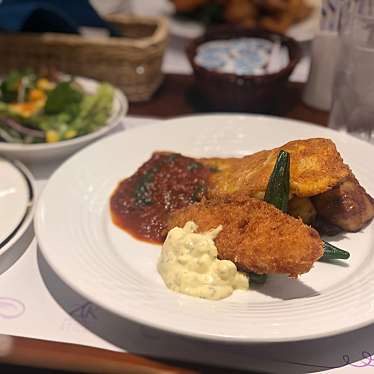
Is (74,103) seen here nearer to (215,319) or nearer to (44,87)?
(44,87)

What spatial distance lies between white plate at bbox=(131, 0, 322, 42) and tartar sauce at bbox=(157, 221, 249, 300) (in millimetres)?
1816

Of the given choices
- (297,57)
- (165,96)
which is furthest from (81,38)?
(297,57)

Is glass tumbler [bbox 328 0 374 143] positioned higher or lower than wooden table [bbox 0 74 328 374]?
higher

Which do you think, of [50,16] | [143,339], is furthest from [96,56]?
[143,339]

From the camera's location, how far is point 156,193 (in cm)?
168

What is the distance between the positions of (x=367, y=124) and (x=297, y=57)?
47 centimetres

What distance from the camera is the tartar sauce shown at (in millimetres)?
1259

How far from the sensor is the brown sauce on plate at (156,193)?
5.21 ft

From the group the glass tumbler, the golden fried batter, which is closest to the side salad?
the golden fried batter

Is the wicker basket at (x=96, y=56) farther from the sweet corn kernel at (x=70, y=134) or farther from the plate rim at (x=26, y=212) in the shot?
the plate rim at (x=26, y=212)

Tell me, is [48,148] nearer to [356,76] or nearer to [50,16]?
[50,16]

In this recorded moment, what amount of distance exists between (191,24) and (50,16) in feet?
3.32

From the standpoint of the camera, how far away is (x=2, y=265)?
146 cm

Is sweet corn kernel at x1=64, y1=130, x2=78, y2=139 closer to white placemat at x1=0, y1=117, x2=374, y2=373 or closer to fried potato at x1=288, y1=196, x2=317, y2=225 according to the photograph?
white placemat at x1=0, y1=117, x2=374, y2=373
